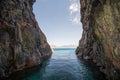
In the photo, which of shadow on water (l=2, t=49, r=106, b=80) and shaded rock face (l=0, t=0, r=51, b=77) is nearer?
shadow on water (l=2, t=49, r=106, b=80)

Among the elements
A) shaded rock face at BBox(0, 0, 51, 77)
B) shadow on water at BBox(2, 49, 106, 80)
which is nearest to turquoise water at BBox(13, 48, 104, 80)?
shadow on water at BBox(2, 49, 106, 80)

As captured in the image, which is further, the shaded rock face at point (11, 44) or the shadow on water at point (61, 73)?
the shaded rock face at point (11, 44)

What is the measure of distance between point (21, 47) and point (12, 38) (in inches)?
179

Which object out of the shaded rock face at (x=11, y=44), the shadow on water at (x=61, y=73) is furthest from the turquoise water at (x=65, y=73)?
the shaded rock face at (x=11, y=44)

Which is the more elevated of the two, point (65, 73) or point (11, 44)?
point (11, 44)

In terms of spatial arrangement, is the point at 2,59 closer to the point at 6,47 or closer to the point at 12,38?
the point at 6,47

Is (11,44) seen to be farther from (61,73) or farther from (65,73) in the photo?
(65,73)

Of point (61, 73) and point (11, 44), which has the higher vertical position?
point (11, 44)

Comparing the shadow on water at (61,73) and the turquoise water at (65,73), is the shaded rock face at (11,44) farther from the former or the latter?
the turquoise water at (65,73)

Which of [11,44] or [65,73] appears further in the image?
[11,44]

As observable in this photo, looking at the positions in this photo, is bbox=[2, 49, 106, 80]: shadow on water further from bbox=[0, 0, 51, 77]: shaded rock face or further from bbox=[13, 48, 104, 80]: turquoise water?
bbox=[0, 0, 51, 77]: shaded rock face

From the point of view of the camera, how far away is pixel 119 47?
67.1 feet

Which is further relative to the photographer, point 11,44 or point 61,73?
point 11,44

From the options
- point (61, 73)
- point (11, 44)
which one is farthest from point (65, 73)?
point (11, 44)
